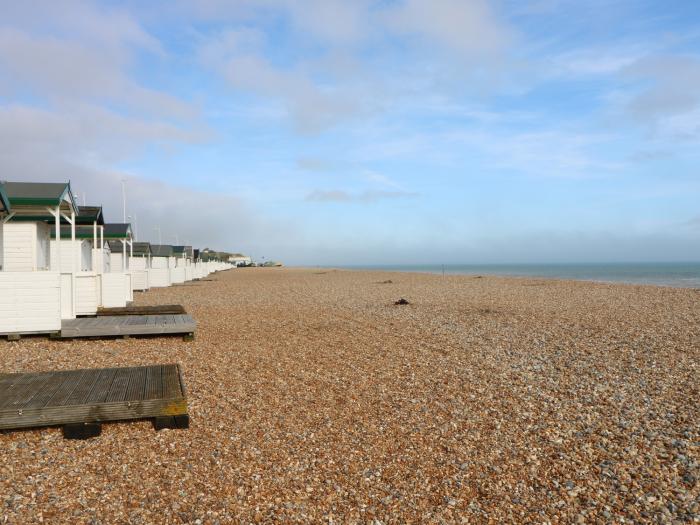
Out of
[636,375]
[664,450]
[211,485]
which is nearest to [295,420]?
[211,485]

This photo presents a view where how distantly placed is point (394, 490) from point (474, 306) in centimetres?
1649

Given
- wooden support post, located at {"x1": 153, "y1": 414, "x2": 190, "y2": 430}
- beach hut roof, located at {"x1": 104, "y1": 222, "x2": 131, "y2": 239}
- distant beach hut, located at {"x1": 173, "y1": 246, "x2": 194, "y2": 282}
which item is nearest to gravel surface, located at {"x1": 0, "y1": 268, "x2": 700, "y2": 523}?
wooden support post, located at {"x1": 153, "y1": 414, "x2": 190, "y2": 430}

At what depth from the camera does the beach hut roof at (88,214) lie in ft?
54.1

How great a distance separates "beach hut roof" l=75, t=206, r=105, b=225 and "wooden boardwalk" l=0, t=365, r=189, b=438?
1024cm

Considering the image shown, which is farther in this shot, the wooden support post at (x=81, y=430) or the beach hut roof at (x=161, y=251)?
the beach hut roof at (x=161, y=251)

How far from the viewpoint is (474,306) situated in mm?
20797

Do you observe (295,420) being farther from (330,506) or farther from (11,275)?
(11,275)

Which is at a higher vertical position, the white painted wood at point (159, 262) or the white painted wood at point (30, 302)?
the white painted wood at point (159, 262)

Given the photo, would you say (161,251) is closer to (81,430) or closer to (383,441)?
(81,430)

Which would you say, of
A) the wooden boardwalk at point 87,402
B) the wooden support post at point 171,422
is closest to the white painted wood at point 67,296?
the wooden boardwalk at point 87,402

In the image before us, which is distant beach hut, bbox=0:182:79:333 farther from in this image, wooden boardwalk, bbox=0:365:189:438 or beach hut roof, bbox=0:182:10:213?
wooden boardwalk, bbox=0:365:189:438

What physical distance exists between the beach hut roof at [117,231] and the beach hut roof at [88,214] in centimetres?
514

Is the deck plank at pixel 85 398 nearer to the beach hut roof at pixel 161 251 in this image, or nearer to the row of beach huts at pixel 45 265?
the row of beach huts at pixel 45 265

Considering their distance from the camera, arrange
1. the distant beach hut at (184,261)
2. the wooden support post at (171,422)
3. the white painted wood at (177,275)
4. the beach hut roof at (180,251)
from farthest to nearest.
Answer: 1. the beach hut roof at (180,251)
2. the distant beach hut at (184,261)
3. the white painted wood at (177,275)
4. the wooden support post at (171,422)
